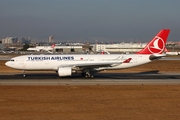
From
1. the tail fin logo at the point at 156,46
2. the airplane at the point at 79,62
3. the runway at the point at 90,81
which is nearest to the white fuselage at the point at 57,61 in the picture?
the airplane at the point at 79,62

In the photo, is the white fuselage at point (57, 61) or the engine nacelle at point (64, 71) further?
the white fuselage at point (57, 61)

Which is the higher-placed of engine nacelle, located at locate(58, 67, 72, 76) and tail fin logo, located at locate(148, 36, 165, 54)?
tail fin logo, located at locate(148, 36, 165, 54)

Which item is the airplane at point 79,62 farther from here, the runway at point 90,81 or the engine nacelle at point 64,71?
the runway at point 90,81

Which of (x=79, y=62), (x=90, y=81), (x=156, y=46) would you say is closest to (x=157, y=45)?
(x=156, y=46)

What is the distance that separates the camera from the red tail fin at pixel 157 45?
40281mm

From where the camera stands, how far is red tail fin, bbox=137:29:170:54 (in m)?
40.3

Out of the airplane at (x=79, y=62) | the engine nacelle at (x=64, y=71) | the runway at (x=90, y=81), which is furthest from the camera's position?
the airplane at (x=79, y=62)

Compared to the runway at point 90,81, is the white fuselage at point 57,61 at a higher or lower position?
higher

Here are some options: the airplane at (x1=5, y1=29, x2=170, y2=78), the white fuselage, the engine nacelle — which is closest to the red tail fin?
the airplane at (x1=5, y1=29, x2=170, y2=78)

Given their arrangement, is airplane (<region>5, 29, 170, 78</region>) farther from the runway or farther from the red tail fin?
the runway
